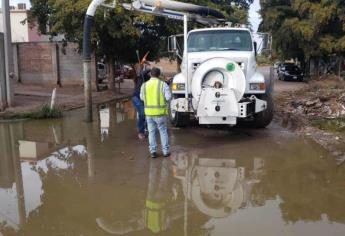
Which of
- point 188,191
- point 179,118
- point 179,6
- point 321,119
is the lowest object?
point 188,191

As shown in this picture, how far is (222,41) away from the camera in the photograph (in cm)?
1155

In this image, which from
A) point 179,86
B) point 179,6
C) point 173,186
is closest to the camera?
point 173,186

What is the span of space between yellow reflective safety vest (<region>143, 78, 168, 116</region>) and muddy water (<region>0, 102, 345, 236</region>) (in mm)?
967

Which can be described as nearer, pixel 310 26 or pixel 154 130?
pixel 154 130

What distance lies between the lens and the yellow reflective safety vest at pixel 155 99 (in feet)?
29.0

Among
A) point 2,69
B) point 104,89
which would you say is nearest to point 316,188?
point 2,69

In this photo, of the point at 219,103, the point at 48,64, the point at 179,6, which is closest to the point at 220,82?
the point at 219,103

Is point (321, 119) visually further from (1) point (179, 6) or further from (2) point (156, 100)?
(2) point (156, 100)

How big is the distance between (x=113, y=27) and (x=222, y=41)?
866 cm

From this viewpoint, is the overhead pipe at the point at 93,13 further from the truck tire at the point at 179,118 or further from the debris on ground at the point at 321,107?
the debris on ground at the point at 321,107

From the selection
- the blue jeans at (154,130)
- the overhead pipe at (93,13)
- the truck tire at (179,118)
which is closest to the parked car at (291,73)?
the overhead pipe at (93,13)

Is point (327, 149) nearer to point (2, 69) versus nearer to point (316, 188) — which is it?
point (316, 188)

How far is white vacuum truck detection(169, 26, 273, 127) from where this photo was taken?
1013 centimetres

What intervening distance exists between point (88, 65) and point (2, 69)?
3880 mm
